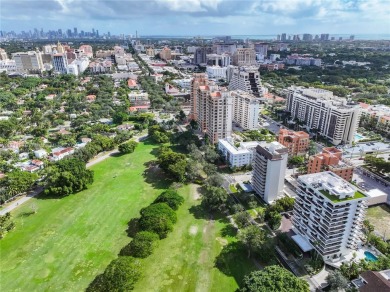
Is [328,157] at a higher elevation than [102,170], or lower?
higher

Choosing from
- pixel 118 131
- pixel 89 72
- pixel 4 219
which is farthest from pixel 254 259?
pixel 89 72


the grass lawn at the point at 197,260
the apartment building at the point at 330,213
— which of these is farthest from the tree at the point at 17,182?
the apartment building at the point at 330,213

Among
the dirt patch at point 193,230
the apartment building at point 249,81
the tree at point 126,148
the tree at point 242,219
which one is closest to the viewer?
the tree at point 242,219

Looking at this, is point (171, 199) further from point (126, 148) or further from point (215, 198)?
point (126, 148)

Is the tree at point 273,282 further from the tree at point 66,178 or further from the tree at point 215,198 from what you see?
the tree at point 66,178

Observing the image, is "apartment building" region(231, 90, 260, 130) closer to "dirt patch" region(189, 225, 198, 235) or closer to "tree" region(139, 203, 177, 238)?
"dirt patch" region(189, 225, 198, 235)

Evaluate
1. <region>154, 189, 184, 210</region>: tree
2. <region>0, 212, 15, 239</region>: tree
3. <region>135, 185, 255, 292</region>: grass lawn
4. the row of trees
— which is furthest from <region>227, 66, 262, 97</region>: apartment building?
<region>0, 212, 15, 239</region>: tree

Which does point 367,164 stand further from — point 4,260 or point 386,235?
point 4,260
